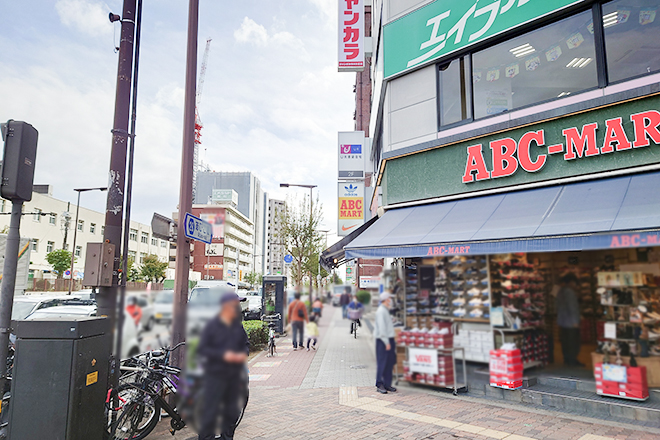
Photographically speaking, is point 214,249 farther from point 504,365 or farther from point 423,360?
point 504,365

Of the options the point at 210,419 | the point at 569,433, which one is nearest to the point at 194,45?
the point at 210,419

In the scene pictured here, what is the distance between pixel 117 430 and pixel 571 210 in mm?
5981

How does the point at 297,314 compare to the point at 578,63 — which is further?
the point at 578,63

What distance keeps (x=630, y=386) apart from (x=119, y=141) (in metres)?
7.83

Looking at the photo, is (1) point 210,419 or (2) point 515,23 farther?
(2) point 515,23

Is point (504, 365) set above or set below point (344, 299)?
below

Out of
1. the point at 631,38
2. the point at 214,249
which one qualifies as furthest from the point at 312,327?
the point at 631,38

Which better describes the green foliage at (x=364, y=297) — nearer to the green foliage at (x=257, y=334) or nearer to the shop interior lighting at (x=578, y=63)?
the shop interior lighting at (x=578, y=63)

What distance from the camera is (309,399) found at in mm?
8352

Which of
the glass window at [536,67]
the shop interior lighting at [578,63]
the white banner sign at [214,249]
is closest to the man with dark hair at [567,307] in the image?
the white banner sign at [214,249]

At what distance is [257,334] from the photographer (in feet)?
48.9

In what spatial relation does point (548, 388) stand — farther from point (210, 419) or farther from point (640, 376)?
point (210, 419)

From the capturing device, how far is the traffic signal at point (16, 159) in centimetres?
492

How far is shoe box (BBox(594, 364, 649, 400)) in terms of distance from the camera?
6.24 m
